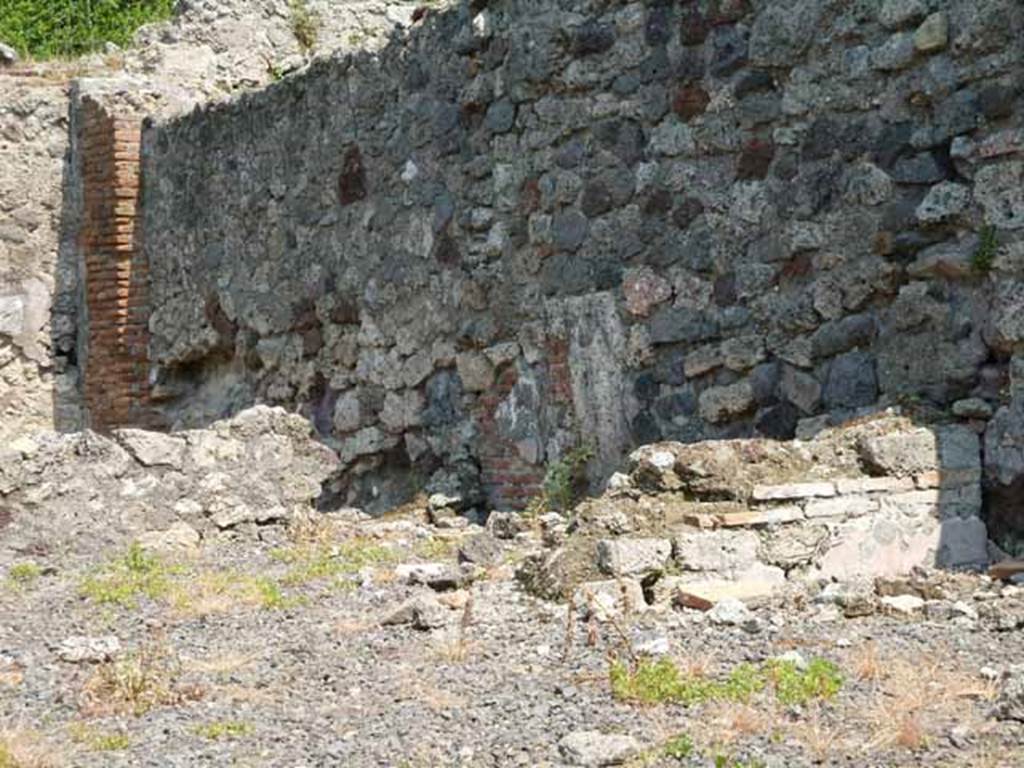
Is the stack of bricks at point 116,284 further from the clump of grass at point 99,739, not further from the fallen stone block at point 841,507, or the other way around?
the clump of grass at point 99,739

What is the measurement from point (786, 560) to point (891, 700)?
182 cm

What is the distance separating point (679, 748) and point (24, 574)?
3.83 metres

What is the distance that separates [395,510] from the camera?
31.0 feet

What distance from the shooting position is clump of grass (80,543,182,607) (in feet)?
21.8

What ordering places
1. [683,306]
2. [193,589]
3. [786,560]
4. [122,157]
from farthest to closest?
1. [122,157]
2. [683,306]
3. [193,589]
4. [786,560]

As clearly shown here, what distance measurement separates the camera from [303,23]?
42.5 ft

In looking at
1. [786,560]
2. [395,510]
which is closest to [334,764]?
[786,560]

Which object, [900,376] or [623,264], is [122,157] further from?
[900,376]

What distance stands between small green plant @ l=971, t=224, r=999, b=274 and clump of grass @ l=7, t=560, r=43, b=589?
12.8ft

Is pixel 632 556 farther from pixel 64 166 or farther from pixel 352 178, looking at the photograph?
pixel 64 166

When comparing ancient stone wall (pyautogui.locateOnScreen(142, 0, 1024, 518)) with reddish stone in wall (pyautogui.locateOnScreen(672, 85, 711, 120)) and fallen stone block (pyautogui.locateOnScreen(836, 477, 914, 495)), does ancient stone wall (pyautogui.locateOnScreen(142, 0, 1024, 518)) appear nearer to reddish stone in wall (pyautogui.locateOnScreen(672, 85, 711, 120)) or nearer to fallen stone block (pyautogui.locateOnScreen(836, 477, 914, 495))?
reddish stone in wall (pyautogui.locateOnScreen(672, 85, 711, 120))

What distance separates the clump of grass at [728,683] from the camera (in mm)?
4680

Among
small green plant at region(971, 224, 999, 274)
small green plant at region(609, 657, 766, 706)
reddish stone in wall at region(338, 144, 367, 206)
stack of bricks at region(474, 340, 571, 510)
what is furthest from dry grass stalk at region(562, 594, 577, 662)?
reddish stone in wall at region(338, 144, 367, 206)

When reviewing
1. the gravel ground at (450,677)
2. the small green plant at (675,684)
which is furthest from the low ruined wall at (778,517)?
the small green plant at (675,684)
